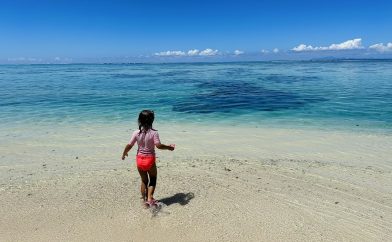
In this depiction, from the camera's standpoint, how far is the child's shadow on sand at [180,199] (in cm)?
674

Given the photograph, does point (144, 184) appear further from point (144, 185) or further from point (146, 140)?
point (146, 140)

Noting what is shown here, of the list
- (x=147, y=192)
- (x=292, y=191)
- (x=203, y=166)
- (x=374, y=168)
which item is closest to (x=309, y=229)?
(x=292, y=191)

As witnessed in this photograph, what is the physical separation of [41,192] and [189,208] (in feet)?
10.2

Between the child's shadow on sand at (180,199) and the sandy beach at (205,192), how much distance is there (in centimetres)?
2

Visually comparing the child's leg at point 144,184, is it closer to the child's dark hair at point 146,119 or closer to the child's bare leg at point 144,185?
the child's bare leg at point 144,185

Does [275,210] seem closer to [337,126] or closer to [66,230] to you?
[66,230]

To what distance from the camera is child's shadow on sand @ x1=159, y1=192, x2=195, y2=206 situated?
6738 millimetres

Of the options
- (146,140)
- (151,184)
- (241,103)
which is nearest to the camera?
(146,140)

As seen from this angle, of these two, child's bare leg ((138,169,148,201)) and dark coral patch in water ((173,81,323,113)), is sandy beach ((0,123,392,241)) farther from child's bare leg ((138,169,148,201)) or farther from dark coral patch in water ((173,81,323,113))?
dark coral patch in water ((173,81,323,113))

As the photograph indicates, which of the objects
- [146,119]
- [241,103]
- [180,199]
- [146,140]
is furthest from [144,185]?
[241,103]

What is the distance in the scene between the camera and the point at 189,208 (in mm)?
6469

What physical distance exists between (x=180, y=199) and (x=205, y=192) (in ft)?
1.96

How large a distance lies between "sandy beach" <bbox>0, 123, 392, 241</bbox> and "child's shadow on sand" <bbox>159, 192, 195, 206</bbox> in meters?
0.02

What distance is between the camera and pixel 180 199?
22.6ft
